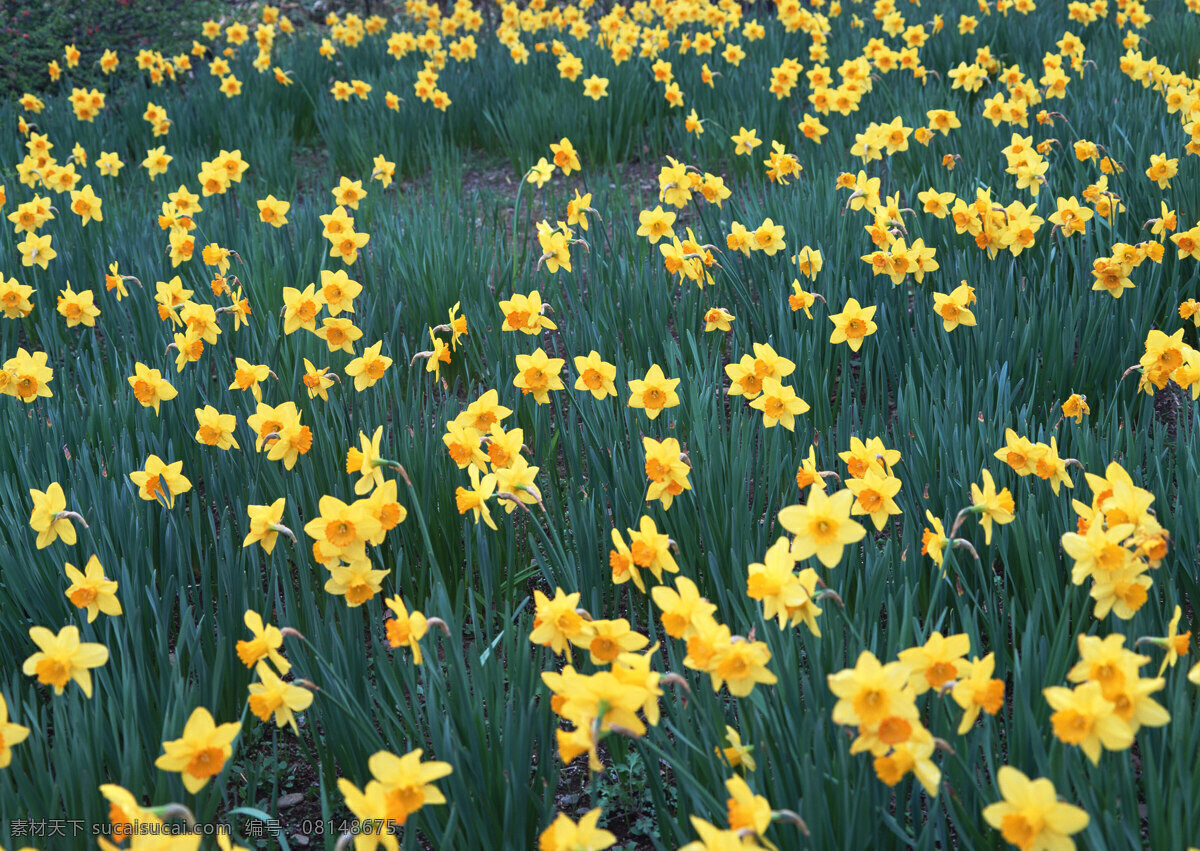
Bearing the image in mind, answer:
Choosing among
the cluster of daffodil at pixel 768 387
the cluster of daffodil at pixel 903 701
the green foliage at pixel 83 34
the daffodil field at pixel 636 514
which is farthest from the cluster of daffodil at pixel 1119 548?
the green foliage at pixel 83 34

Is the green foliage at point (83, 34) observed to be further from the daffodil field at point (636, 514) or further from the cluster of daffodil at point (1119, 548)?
the cluster of daffodil at point (1119, 548)

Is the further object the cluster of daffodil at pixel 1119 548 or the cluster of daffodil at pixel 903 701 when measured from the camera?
the cluster of daffodil at pixel 1119 548

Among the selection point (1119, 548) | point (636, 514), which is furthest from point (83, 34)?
point (1119, 548)

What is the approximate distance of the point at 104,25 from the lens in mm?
8094

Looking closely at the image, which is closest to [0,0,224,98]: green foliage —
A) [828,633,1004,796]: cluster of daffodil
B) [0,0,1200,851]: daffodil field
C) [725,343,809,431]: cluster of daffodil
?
[0,0,1200,851]: daffodil field

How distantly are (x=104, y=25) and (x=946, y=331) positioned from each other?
333 inches

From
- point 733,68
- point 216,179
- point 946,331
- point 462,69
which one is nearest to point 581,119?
point 733,68

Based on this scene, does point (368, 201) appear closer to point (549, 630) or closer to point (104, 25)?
point (549, 630)

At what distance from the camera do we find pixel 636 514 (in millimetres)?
1957

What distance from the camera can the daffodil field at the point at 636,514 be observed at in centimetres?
121

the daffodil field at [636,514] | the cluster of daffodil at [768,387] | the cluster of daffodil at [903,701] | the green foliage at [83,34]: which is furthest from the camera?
the green foliage at [83,34]

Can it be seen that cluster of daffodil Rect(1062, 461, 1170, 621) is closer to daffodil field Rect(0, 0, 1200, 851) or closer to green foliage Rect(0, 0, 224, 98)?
daffodil field Rect(0, 0, 1200, 851)

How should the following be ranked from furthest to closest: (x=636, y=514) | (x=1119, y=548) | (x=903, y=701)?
(x=636, y=514)
(x=1119, y=548)
(x=903, y=701)

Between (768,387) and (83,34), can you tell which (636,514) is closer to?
(768,387)
